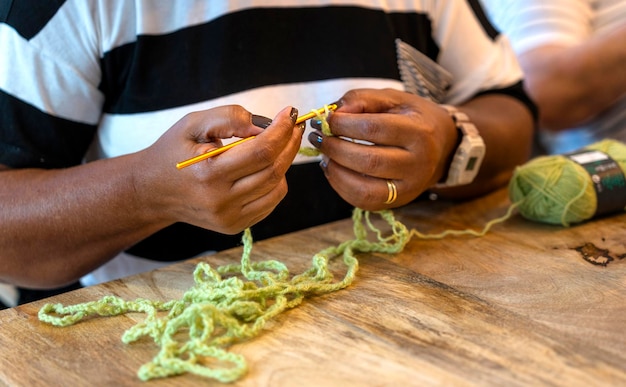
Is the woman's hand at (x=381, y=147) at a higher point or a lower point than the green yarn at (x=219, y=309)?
higher

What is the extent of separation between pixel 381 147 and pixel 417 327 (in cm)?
25

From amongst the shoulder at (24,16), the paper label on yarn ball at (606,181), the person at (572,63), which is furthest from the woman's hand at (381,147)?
the person at (572,63)

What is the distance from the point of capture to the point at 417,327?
584 mm

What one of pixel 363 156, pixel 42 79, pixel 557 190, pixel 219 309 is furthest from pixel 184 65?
pixel 557 190

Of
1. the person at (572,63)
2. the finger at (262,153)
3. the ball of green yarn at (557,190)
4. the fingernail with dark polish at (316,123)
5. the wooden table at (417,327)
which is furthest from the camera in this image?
the person at (572,63)

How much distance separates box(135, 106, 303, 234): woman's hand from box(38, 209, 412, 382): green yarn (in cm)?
7

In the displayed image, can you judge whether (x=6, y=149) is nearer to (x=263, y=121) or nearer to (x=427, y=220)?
(x=263, y=121)

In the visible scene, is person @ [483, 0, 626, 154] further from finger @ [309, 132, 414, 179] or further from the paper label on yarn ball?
finger @ [309, 132, 414, 179]

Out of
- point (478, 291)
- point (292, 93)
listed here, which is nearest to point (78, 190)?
point (292, 93)

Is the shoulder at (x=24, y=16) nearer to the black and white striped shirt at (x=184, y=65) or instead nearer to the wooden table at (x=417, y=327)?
the black and white striped shirt at (x=184, y=65)

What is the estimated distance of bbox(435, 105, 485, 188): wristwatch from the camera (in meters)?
0.87

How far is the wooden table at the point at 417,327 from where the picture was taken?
0.51 m

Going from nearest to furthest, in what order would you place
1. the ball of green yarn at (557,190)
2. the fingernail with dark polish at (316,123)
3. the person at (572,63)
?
the fingernail with dark polish at (316,123) → the ball of green yarn at (557,190) → the person at (572,63)

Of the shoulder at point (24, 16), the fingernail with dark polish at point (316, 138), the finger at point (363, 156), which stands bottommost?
the finger at point (363, 156)
